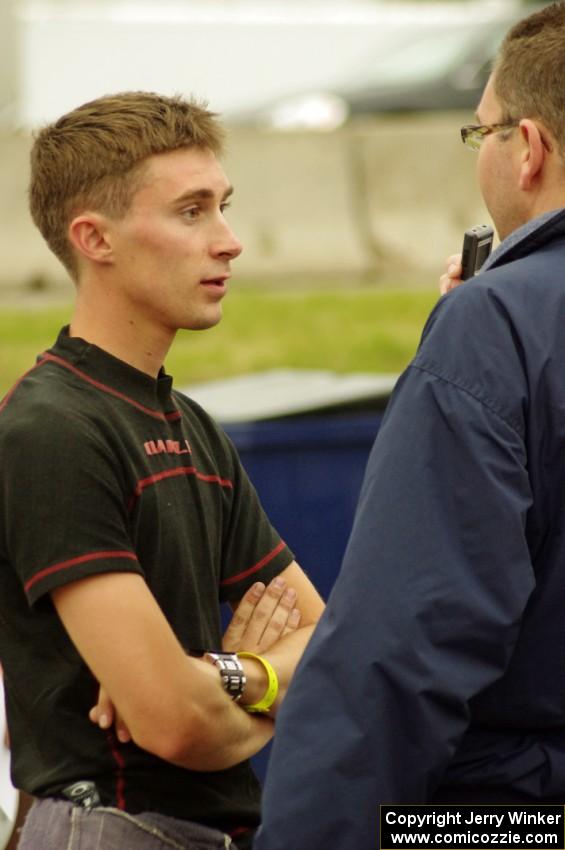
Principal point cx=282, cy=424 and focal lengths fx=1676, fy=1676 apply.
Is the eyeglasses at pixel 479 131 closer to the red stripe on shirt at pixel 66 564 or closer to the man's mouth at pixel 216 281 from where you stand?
the man's mouth at pixel 216 281

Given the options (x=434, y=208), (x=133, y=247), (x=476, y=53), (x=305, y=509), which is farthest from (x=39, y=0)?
(x=133, y=247)

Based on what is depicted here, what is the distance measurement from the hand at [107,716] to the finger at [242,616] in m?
0.44

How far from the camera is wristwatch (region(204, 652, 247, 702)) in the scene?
312 cm

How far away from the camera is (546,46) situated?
2959 millimetres

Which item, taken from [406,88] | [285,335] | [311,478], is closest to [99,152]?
[311,478]

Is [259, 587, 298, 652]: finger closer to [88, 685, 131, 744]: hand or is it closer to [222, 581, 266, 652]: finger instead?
[222, 581, 266, 652]: finger

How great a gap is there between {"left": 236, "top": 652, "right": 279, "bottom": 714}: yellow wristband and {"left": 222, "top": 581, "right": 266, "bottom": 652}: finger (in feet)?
0.40

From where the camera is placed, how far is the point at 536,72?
2932 mm

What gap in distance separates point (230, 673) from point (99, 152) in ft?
3.39

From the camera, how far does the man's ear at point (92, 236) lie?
3252 millimetres

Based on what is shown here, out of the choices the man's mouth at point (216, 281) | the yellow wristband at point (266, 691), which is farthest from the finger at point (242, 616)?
the man's mouth at point (216, 281)

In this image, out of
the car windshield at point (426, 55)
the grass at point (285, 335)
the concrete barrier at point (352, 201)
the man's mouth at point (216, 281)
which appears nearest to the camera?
the man's mouth at point (216, 281)

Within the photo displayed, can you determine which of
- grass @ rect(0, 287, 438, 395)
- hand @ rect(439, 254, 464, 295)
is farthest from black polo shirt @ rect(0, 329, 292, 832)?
grass @ rect(0, 287, 438, 395)

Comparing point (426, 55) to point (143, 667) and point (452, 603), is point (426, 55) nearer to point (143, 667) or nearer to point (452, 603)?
point (143, 667)
